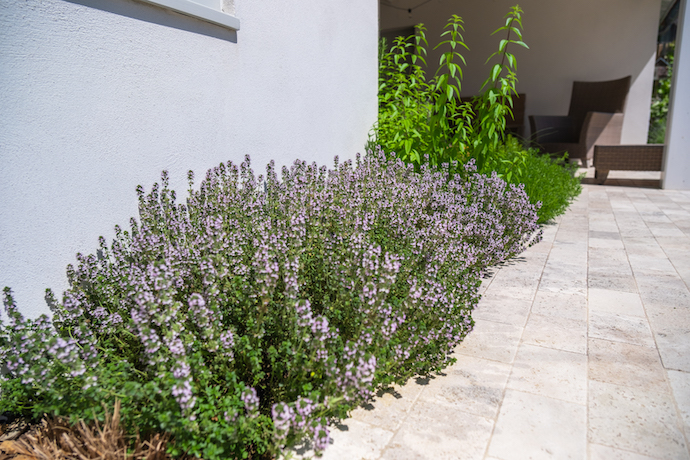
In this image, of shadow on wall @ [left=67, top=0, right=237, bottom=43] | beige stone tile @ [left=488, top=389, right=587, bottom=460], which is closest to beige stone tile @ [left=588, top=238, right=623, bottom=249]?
beige stone tile @ [left=488, top=389, right=587, bottom=460]

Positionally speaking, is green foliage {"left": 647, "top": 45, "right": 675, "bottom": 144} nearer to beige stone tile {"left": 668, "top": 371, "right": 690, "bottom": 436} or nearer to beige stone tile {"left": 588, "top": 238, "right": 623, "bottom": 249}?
beige stone tile {"left": 588, "top": 238, "right": 623, "bottom": 249}

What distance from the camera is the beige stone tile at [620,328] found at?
2.40 metres

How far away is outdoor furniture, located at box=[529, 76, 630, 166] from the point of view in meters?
7.94

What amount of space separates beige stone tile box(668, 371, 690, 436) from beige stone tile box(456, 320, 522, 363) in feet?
2.12

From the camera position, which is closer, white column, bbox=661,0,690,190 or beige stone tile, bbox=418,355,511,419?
beige stone tile, bbox=418,355,511,419

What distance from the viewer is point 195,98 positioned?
2.65 meters

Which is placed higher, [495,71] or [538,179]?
[495,71]

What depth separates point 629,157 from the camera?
22.7 ft

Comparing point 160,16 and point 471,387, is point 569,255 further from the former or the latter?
point 160,16

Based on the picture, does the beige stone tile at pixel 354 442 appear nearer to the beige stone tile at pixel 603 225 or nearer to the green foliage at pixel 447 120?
the green foliage at pixel 447 120

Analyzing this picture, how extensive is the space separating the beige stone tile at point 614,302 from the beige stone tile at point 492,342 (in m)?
0.63

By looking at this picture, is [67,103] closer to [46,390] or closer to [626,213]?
[46,390]

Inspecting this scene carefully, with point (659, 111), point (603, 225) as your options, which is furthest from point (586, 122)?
point (659, 111)

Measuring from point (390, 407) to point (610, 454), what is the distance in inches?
30.8
